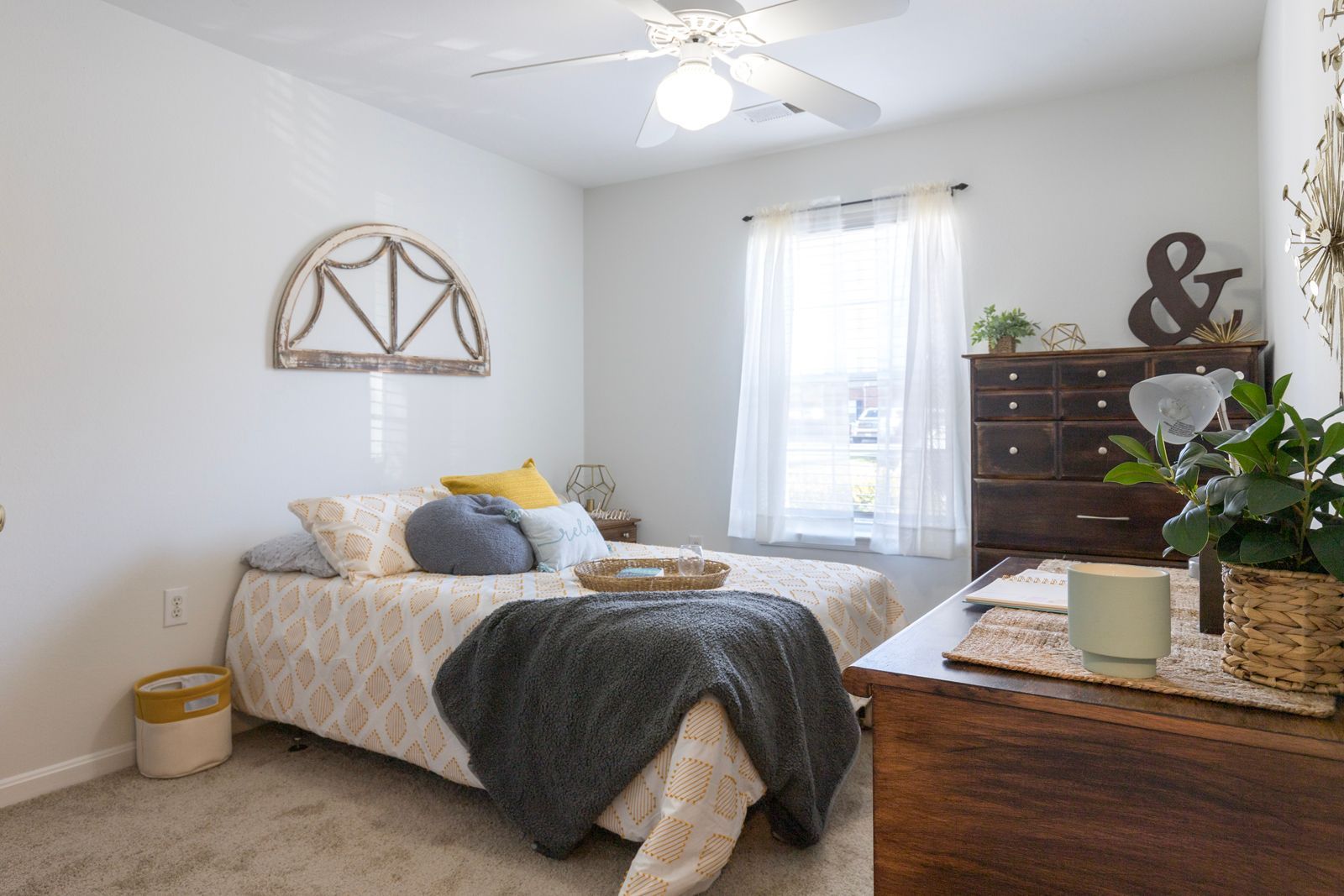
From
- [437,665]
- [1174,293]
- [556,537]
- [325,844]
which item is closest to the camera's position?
[325,844]

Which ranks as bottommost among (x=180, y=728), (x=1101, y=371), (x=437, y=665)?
(x=180, y=728)

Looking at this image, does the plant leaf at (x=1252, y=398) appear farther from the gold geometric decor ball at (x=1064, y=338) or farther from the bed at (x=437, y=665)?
the gold geometric decor ball at (x=1064, y=338)

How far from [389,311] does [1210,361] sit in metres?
3.27

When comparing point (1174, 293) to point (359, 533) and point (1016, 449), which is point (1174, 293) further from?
point (359, 533)

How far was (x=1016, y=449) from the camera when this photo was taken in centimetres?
333

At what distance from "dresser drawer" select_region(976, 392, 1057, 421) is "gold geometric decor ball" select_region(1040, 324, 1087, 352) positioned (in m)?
0.38

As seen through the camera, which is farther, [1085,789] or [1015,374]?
[1015,374]

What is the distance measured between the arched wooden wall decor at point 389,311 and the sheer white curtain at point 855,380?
1416 millimetres

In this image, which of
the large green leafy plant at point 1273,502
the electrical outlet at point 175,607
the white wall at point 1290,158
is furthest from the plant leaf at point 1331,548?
the electrical outlet at point 175,607

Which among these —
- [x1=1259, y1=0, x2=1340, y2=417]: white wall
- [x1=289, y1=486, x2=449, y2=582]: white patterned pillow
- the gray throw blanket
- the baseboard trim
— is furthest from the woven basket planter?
the baseboard trim

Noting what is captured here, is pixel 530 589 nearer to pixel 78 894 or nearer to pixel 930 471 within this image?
pixel 78 894

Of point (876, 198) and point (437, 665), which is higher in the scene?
point (876, 198)

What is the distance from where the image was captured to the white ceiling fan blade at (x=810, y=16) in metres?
2.04

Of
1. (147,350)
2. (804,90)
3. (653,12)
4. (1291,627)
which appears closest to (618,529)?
(147,350)
